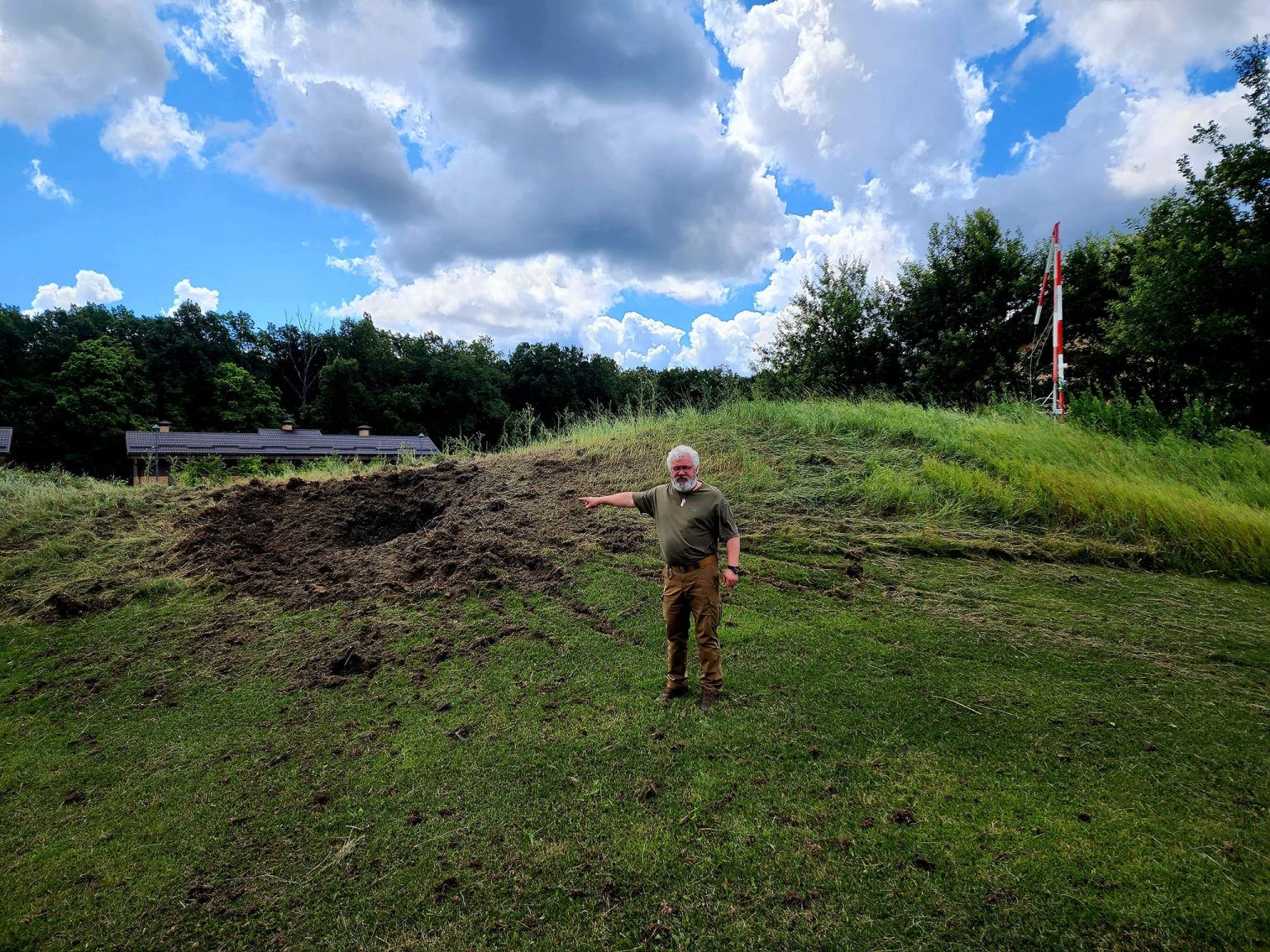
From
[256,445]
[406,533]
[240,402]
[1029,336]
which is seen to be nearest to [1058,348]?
[1029,336]

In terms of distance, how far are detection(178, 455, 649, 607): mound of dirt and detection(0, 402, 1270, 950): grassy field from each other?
0.32 m

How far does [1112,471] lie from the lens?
7.20m

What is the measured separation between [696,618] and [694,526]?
0.61 metres

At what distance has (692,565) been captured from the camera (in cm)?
390

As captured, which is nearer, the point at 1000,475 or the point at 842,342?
the point at 1000,475

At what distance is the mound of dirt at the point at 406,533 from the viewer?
6086 mm

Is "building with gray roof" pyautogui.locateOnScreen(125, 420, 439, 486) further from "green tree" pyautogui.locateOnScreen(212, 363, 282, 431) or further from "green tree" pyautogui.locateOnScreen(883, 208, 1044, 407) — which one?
"green tree" pyautogui.locateOnScreen(883, 208, 1044, 407)

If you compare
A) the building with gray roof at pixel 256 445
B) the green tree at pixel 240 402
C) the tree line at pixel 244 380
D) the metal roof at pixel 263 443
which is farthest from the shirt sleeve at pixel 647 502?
the green tree at pixel 240 402

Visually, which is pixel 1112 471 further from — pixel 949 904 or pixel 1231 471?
pixel 949 904

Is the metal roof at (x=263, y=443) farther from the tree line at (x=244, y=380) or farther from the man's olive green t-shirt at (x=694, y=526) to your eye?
the man's olive green t-shirt at (x=694, y=526)

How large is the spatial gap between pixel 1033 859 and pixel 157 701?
5.31m

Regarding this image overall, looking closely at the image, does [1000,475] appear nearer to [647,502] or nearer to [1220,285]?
[647,502]

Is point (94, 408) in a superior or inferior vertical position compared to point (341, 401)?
inferior

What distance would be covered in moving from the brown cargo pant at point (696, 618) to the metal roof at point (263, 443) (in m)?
31.9
